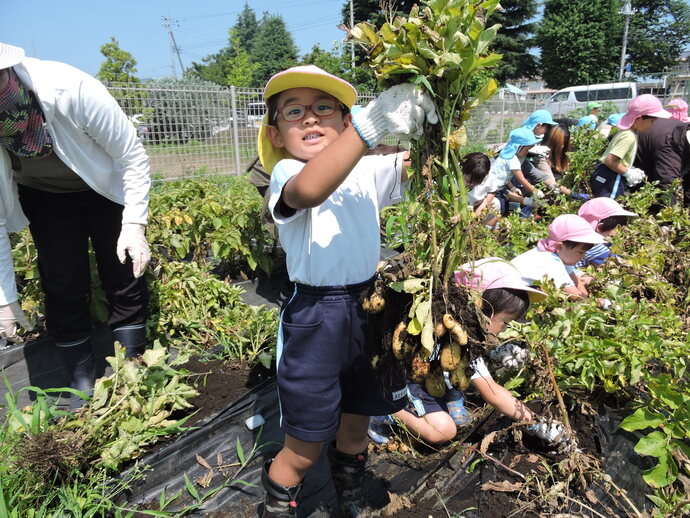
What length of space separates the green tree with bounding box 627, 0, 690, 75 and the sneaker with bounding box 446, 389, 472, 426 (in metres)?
41.0

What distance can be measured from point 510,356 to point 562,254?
1.10 meters

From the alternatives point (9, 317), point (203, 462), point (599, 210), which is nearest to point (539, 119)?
point (599, 210)

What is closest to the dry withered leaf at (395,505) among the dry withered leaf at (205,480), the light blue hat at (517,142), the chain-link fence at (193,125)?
the dry withered leaf at (205,480)

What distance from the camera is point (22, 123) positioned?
1.75 metres

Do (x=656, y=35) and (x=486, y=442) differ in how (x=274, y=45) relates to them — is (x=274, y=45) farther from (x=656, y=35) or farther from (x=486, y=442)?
(x=486, y=442)

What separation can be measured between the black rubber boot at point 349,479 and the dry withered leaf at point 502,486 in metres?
0.47

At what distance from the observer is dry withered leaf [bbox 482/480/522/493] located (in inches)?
68.3

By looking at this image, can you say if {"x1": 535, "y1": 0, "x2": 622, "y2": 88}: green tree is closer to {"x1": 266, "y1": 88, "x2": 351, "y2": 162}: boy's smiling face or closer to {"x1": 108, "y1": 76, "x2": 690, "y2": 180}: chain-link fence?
{"x1": 108, "y1": 76, "x2": 690, "y2": 180}: chain-link fence

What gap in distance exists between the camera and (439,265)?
3.92ft

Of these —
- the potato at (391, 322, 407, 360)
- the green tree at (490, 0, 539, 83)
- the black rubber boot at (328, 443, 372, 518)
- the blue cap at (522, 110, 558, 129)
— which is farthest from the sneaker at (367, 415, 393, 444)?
the green tree at (490, 0, 539, 83)

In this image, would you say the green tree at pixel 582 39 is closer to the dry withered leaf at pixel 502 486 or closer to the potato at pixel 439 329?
the dry withered leaf at pixel 502 486

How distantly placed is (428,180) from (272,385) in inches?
64.5

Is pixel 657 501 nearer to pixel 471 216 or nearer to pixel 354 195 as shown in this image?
pixel 471 216

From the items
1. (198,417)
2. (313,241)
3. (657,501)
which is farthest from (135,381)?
(657,501)
